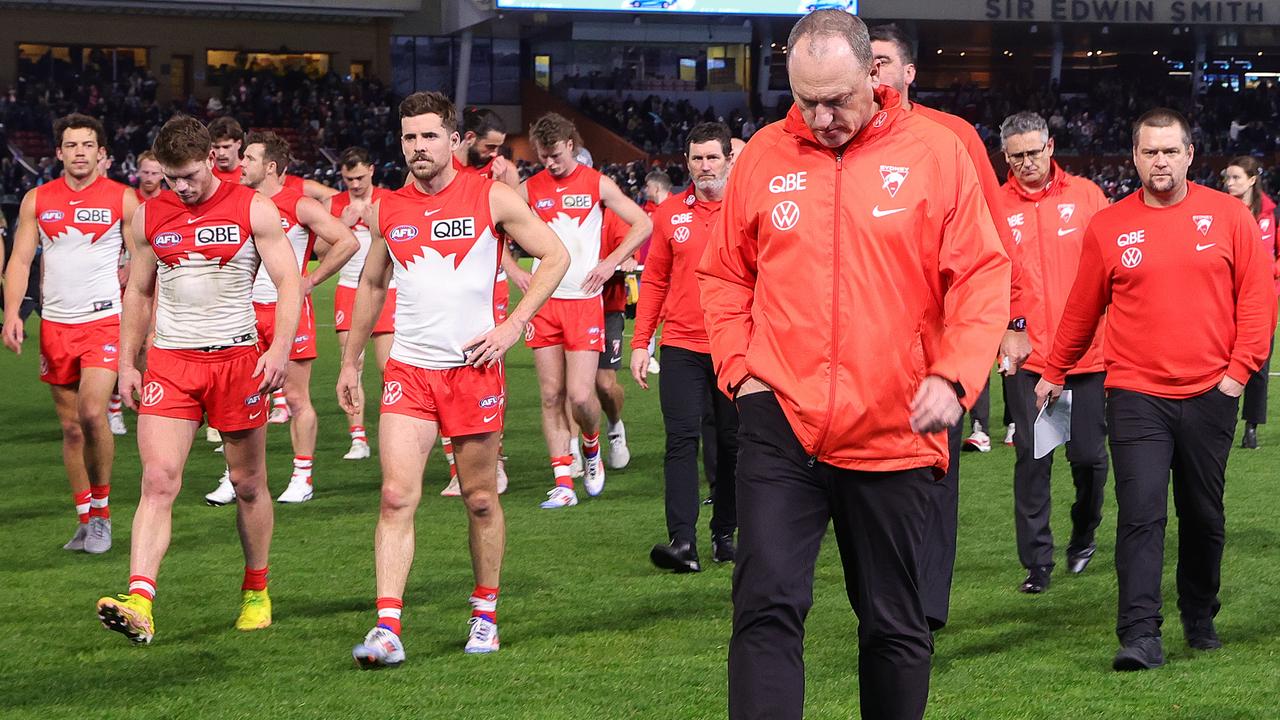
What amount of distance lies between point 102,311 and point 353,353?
2.88 m

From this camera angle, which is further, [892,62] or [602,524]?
[602,524]

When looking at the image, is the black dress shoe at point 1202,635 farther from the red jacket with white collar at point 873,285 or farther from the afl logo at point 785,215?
the afl logo at point 785,215

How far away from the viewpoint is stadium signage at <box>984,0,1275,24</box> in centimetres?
4941

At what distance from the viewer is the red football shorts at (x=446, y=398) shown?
627 cm

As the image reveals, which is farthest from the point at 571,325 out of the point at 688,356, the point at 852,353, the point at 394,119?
the point at 394,119

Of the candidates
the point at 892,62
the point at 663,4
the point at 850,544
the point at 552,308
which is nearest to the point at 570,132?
the point at 552,308

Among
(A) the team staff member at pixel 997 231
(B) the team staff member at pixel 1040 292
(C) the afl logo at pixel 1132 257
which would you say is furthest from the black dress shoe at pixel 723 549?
(C) the afl logo at pixel 1132 257

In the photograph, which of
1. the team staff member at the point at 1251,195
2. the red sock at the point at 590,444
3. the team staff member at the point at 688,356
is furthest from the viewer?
the team staff member at the point at 1251,195

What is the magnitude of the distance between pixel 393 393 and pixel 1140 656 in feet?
9.86

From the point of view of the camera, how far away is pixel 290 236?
10.3 meters

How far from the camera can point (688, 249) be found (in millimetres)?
8062

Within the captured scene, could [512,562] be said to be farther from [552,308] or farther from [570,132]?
[570,132]

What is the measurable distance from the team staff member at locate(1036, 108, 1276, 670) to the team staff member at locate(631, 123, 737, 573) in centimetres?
225

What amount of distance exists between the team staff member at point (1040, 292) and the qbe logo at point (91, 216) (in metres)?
4.82
